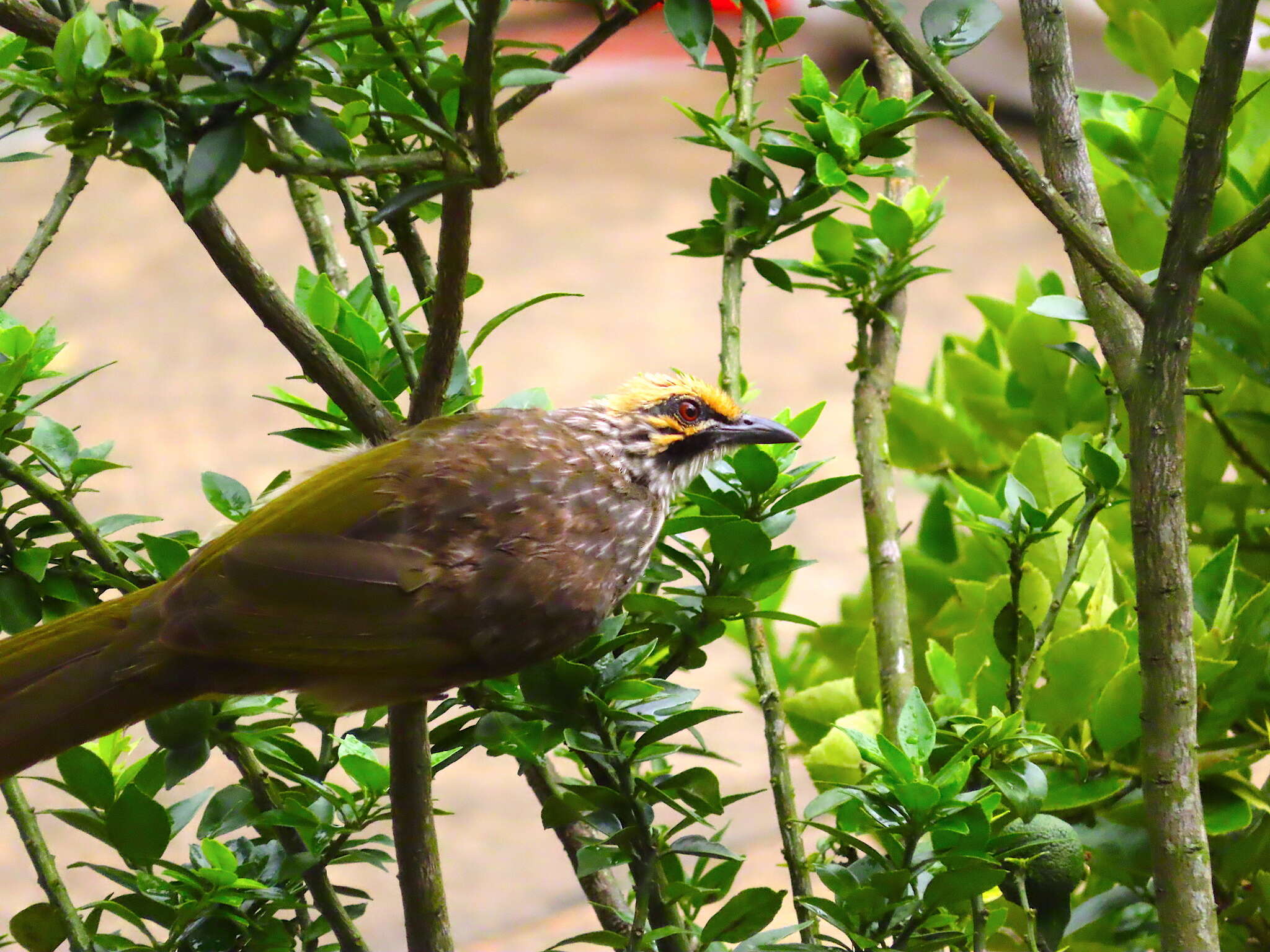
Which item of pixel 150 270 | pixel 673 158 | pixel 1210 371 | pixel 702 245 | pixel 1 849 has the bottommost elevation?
pixel 1 849

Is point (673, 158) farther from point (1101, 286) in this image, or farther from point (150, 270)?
point (1101, 286)

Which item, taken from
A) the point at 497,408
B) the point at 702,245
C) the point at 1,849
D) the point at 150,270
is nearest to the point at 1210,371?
the point at 702,245

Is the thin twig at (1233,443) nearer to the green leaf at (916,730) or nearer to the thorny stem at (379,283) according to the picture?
the green leaf at (916,730)

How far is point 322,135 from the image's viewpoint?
2.12 feet

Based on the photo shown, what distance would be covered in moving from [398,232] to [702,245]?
25cm

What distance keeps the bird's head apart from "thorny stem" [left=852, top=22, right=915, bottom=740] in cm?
10

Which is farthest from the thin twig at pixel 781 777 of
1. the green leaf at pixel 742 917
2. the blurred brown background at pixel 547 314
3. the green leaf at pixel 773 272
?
the blurred brown background at pixel 547 314

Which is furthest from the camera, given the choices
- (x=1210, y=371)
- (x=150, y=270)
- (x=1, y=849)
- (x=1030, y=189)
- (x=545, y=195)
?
(x=545, y=195)

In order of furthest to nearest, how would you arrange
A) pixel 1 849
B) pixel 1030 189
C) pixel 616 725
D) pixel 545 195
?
pixel 545 195 → pixel 1 849 → pixel 616 725 → pixel 1030 189

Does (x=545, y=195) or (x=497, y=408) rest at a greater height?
(x=545, y=195)

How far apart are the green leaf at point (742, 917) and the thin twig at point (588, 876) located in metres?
0.06

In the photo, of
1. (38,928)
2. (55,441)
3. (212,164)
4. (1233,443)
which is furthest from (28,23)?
(1233,443)

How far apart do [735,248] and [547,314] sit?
342 cm

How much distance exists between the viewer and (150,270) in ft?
14.2
